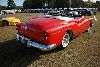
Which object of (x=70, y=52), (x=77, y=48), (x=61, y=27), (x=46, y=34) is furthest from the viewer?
(x=77, y=48)

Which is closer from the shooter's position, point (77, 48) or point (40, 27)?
point (40, 27)

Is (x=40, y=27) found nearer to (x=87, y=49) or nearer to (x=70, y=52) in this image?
(x=70, y=52)

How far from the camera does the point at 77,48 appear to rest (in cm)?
416

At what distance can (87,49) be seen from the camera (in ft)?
13.2

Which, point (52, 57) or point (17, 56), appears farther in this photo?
point (17, 56)

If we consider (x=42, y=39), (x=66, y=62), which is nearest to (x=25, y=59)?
(x=42, y=39)

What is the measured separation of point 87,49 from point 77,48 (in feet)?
1.39

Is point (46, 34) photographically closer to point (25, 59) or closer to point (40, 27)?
point (40, 27)

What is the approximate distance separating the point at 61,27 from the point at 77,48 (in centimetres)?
139

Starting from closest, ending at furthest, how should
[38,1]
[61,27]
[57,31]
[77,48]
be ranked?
[57,31] → [61,27] → [77,48] → [38,1]

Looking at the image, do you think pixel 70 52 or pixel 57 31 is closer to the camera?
pixel 57 31

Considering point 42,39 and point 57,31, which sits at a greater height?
point 57,31

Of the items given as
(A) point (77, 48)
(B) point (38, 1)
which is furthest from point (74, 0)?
(A) point (77, 48)

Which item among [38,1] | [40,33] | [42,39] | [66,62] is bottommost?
[66,62]
